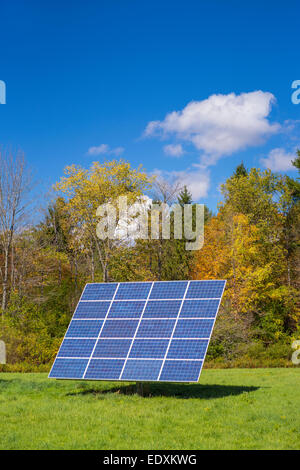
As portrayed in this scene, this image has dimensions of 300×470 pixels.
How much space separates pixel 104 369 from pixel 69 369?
130 centimetres

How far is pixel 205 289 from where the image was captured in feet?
55.8

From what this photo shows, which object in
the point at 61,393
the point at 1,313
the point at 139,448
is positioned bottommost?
the point at 1,313

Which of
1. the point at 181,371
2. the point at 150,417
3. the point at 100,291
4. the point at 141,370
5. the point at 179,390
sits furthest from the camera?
the point at 100,291

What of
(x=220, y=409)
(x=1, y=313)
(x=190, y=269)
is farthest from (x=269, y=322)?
(x=220, y=409)

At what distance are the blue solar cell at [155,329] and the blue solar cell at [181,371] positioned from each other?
125cm

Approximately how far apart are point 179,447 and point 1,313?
3385cm

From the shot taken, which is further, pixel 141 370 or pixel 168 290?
pixel 168 290

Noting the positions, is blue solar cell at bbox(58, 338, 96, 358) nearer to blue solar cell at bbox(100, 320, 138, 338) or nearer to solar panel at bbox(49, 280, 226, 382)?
solar panel at bbox(49, 280, 226, 382)

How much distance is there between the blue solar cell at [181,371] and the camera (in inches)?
565

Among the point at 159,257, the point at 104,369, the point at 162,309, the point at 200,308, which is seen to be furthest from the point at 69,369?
the point at 159,257

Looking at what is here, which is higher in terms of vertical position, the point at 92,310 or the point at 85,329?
the point at 92,310

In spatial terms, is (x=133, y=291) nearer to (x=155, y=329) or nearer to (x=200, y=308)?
(x=155, y=329)
